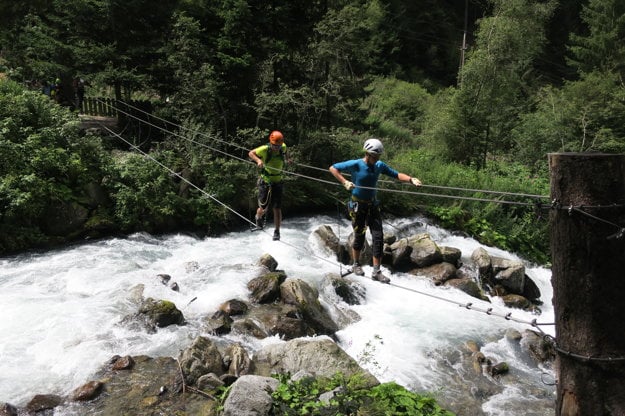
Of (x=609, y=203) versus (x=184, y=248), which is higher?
(x=609, y=203)

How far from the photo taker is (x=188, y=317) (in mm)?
8828

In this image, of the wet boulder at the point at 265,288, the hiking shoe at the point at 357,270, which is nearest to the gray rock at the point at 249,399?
the hiking shoe at the point at 357,270

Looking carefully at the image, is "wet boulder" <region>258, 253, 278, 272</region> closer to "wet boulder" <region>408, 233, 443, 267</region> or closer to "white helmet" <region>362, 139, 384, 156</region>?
"wet boulder" <region>408, 233, 443, 267</region>

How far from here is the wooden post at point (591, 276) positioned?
2.66 meters

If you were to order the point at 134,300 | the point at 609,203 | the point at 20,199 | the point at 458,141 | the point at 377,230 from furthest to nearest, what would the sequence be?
the point at 458,141 → the point at 20,199 → the point at 134,300 → the point at 377,230 → the point at 609,203

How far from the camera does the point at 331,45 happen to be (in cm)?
1551

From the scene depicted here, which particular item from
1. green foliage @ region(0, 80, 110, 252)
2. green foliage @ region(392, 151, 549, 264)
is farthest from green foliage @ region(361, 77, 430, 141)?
green foliage @ region(0, 80, 110, 252)

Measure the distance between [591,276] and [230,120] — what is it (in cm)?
1427

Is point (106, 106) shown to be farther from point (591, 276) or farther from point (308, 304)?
point (591, 276)

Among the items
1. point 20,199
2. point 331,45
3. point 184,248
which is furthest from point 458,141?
point 20,199

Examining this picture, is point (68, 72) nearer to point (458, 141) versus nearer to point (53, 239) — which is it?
point (53, 239)

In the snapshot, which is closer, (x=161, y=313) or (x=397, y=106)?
(x=161, y=313)

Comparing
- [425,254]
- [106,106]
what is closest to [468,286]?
[425,254]

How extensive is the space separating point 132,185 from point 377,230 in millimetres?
8589
